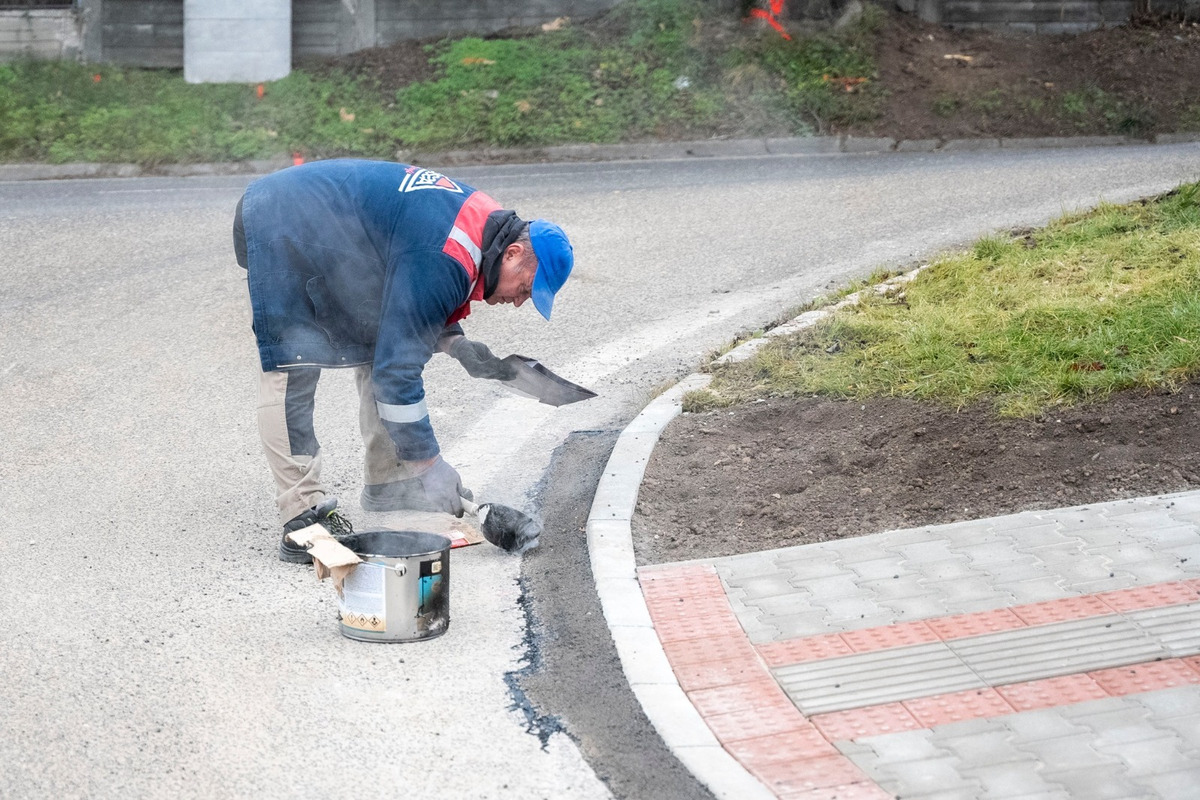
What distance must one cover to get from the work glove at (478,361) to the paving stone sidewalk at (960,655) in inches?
37.3

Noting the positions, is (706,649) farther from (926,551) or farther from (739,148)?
(739,148)

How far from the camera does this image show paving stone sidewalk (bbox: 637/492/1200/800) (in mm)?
3211

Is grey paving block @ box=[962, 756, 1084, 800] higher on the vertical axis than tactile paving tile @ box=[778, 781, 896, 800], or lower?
higher

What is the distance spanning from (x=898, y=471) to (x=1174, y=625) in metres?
1.34

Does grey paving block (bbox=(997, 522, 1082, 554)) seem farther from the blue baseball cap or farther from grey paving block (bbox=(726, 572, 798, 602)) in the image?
the blue baseball cap

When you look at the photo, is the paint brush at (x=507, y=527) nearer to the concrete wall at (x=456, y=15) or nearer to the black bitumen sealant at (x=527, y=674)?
the black bitumen sealant at (x=527, y=674)

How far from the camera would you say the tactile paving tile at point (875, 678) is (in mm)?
3564

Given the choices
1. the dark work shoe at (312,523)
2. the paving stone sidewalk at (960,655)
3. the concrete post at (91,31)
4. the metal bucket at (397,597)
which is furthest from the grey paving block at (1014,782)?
the concrete post at (91,31)

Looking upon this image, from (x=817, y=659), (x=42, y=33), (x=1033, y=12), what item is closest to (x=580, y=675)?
(x=817, y=659)

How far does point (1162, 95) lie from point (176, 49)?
38.4 ft

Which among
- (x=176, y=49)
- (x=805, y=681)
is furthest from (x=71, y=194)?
(x=805, y=681)

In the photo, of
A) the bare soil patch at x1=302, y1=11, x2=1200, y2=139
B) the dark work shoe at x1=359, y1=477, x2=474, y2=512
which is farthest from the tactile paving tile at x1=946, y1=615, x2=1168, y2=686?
the bare soil patch at x1=302, y1=11, x2=1200, y2=139

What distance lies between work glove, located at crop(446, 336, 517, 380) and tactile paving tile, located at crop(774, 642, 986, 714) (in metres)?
1.59

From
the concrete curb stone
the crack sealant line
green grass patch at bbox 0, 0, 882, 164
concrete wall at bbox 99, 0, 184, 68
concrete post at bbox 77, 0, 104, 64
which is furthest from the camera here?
concrete post at bbox 77, 0, 104, 64
